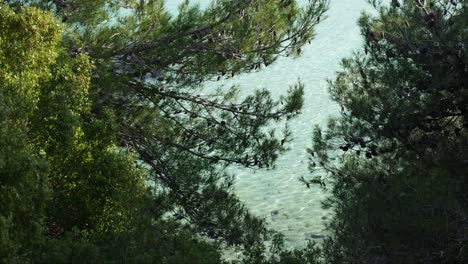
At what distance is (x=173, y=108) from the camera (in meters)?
8.22

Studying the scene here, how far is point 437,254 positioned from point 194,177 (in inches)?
101

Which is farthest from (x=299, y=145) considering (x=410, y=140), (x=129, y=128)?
(x=410, y=140)

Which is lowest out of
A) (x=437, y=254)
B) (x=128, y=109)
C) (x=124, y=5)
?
(x=437, y=254)

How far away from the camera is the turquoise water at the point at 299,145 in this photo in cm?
1159

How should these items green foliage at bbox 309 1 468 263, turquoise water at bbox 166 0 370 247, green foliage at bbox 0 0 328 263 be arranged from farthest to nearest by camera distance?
1. turquoise water at bbox 166 0 370 247
2. green foliage at bbox 309 1 468 263
3. green foliage at bbox 0 0 328 263

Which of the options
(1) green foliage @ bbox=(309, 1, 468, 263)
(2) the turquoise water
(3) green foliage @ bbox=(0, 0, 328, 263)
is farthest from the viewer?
(2) the turquoise water

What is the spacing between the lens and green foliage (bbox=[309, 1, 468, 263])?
6.35 metres

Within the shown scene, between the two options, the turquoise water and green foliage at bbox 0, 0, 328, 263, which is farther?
the turquoise water

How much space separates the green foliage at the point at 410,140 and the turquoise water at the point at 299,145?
1.03 metres

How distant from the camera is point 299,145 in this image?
15.7 meters

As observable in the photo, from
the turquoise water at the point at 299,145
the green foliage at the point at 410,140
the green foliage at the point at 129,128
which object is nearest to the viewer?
the green foliage at the point at 129,128

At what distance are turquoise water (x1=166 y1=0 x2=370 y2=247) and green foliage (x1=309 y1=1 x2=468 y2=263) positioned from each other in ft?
3.39

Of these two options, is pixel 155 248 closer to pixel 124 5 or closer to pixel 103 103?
pixel 103 103

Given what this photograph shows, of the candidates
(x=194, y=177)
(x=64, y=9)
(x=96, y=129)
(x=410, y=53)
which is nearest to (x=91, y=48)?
(x=64, y=9)
